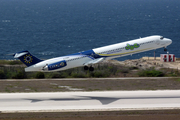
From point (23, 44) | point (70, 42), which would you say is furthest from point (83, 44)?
point (23, 44)

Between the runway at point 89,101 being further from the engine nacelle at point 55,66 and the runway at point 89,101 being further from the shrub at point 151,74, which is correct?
the shrub at point 151,74

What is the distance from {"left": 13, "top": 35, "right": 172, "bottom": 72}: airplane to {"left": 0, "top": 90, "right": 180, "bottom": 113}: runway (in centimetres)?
854

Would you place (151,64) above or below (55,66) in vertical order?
below

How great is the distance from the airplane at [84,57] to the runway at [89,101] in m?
8.54

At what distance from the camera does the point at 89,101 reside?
48.4m

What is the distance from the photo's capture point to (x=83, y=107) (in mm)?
45125

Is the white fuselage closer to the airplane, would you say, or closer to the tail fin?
the airplane

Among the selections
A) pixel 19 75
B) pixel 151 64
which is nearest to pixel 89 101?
pixel 19 75

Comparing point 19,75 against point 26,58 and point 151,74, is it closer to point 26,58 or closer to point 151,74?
point 26,58

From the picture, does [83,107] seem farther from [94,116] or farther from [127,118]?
[127,118]

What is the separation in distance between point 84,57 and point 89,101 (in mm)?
16343

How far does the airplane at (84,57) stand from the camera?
61.0m

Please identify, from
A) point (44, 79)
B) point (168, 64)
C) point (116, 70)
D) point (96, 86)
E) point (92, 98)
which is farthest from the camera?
point (168, 64)

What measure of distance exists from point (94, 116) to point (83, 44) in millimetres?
121069
